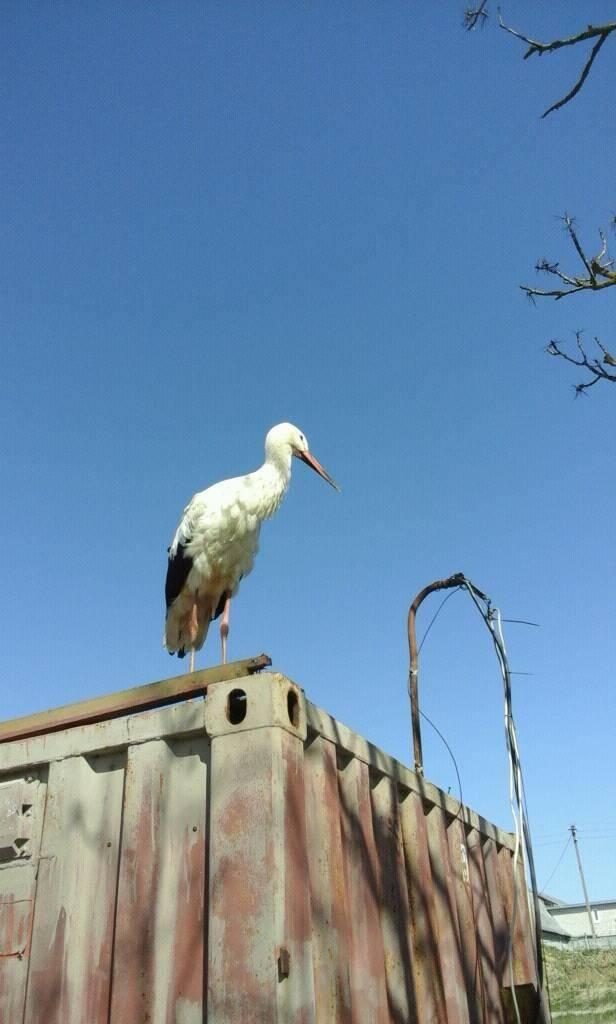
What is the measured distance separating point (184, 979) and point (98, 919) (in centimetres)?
34

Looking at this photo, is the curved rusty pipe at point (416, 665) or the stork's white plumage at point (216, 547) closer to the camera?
the curved rusty pipe at point (416, 665)

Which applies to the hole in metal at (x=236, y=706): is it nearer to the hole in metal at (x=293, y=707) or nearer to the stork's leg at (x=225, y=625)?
the hole in metal at (x=293, y=707)

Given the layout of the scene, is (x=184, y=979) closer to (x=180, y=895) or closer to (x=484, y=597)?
(x=180, y=895)

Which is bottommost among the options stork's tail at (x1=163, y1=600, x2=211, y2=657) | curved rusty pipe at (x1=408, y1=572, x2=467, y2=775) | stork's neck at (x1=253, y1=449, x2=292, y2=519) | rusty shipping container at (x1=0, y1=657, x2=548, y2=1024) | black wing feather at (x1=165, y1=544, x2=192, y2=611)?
rusty shipping container at (x1=0, y1=657, x2=548, y2=1024)

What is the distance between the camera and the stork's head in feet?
27.1

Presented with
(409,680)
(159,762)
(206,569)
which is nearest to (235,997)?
(159,762)

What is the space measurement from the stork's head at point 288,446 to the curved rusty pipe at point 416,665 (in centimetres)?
231

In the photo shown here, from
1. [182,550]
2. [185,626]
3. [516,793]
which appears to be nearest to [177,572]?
[182,550]

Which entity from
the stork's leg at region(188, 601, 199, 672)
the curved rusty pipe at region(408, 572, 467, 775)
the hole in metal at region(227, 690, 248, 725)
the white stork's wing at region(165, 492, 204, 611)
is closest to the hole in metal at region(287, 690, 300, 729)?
the hole in metal at region(227, 690, 248, 725)

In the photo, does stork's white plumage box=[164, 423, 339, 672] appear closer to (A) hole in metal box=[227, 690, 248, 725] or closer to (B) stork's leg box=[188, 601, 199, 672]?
(B) stork's leg box=[188, 601, 199, 672]

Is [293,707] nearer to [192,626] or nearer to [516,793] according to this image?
[516,793]

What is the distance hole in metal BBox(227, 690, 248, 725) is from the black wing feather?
5.29 meters

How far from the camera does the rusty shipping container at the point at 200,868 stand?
2156mm

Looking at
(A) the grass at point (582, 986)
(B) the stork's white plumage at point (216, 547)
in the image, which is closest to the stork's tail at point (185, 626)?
(B) the stork's white plumage at point (216, 547)
